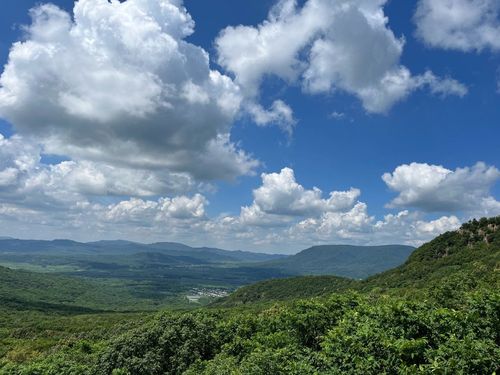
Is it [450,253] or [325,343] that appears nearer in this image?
[325,343]

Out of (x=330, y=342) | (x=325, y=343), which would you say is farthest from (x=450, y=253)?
(x=325, y=343)

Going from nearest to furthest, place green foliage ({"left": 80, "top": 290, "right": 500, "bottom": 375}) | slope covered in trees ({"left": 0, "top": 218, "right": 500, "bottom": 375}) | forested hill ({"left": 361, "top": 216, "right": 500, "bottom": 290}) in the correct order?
green foliage ({"left": 80, "top": 290, "right": 500, "bottom": 375}), slope covered in trees ({"left": 0, "top": 218, "right": 500, "bottom": 375}), forested hill ({"left": 361, "top": 216, "right": 500, "bottom": 290})

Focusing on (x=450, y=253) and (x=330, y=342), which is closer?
(x=330, y=342)

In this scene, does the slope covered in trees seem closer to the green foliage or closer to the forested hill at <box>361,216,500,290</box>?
the green foliage

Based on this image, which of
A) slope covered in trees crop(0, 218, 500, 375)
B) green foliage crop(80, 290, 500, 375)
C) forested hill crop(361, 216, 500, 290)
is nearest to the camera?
green foliage crop(80, 290, 500, 375)

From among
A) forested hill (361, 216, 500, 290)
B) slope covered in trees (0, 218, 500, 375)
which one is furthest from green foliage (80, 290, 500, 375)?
forested hill (361, 216, 500, 290)

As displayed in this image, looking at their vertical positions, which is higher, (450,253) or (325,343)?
(450,253)

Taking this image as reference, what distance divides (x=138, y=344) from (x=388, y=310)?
27.2m

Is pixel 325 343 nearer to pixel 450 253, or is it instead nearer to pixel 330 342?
pixel 330 342

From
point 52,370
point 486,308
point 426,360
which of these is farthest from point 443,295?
point 52,370

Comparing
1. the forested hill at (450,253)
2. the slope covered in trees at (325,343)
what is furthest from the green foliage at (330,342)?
the forested hill at (450,253)

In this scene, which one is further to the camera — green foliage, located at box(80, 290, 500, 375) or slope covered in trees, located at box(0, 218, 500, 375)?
slope covered in trees, located at box(0, 218, 500, 375)

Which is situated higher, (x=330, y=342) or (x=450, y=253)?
(x=450, y=253)

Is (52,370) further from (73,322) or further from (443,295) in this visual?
(73,322)
